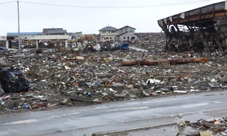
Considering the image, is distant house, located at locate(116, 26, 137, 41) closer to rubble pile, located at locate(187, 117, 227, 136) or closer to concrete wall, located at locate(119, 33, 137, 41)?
concrete wall, located at locate(119, 33, 137, 41)

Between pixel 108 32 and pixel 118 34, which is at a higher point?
pixel 108 32

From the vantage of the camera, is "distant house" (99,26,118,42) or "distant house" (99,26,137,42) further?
"distant house" (99,26,118,42)

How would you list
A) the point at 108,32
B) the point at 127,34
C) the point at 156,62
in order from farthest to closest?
the point at 108,32 < the point at 127,34 < the point at 156,62

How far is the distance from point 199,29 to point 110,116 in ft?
72.1

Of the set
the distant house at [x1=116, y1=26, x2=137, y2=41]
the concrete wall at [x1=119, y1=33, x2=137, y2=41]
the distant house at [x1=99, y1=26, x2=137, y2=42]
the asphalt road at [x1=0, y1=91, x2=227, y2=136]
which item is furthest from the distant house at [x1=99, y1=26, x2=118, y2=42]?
the asphalt road at [x1=0, y1=91, x2=227, y2=136]

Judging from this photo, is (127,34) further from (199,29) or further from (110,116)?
(110,116)

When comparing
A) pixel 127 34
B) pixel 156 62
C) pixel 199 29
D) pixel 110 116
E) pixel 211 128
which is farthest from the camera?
pixel 127 34

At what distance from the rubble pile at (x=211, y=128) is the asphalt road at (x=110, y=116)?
86cm

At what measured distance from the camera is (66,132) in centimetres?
633

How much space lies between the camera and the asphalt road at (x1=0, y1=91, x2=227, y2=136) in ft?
21.7

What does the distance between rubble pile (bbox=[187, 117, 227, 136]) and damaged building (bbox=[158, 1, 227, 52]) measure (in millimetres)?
19441

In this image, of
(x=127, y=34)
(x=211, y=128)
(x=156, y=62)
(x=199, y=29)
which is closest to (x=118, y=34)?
(x=127, y=34)

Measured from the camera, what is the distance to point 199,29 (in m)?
27.6

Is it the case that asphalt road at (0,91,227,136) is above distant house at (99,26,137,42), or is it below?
below
